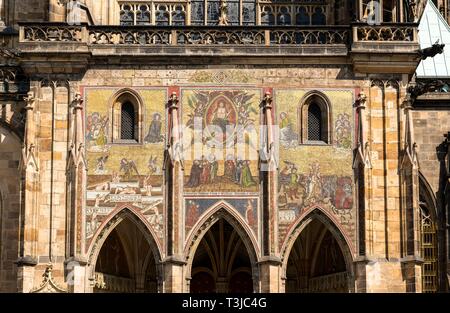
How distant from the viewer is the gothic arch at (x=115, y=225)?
30219mm

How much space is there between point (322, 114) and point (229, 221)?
3.61m

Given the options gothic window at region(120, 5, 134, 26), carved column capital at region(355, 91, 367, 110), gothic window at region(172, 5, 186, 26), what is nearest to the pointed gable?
carved column capital at region(355, 91, 367, 110)

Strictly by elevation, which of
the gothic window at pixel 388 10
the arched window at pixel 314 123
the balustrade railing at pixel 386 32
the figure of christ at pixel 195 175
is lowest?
the figure of christ at pixel 195 175

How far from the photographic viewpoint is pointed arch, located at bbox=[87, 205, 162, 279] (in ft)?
99.2

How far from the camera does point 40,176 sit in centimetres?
3058

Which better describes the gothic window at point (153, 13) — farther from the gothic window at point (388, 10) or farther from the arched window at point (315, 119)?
the gothic window at point (388, 10)

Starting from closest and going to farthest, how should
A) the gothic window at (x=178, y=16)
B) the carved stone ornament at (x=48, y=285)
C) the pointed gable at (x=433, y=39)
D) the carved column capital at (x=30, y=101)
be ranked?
the carved stone ornament at (x=48, y=285) → the carved column capital at (x=30, y=101) → the gothic window at (x=178, y=16) → the pointed gable at (x=433, y=39)

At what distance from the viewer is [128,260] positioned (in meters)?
32.8

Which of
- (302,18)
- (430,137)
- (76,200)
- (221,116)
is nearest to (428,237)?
(430,137)

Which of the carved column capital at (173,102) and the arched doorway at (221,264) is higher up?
the carved column capital at (173,102)

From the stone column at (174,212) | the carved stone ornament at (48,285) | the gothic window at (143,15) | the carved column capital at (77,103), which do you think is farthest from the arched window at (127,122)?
the gothic window at (143,15)

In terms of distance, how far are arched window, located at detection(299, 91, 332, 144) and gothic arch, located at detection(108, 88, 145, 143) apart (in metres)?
4.02

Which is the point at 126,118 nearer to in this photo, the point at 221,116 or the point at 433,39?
the point at 221,116

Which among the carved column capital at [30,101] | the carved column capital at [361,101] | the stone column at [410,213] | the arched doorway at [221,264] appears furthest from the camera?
the arched doorway at [221,264]
